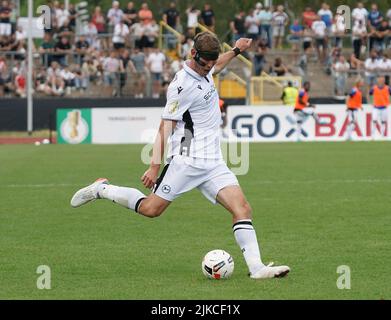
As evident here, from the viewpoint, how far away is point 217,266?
31.9 ft

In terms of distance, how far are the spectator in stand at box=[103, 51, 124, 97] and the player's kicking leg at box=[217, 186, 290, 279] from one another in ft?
104

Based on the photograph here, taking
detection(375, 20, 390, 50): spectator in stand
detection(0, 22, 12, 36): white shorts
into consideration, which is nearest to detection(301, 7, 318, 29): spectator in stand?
detection(375, 20, 390, 50): spectator in stand

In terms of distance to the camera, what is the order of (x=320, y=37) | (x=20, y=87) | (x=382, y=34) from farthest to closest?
1. (x=320, y=37)
2. (x=382, y=34)
3. (x=20, y=87)

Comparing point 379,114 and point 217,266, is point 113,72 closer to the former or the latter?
point 379,114

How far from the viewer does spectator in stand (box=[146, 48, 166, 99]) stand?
4116 cm

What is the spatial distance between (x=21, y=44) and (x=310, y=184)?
80.4 ft

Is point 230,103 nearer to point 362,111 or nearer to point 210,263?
point 362,111

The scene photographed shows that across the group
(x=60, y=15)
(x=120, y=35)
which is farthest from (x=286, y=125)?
(x=60, y=15)

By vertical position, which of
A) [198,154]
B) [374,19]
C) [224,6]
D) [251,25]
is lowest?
[198,154]

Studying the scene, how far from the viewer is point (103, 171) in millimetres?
23406

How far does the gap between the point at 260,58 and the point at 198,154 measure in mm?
32524

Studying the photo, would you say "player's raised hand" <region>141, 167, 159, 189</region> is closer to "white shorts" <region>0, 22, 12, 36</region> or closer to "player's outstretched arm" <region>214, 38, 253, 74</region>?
"player's outstretched arm" <region>214, 38, 253, 74</region>

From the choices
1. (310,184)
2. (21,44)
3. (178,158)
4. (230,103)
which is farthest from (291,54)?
(178,158)

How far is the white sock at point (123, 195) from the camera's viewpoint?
10.5 meters
